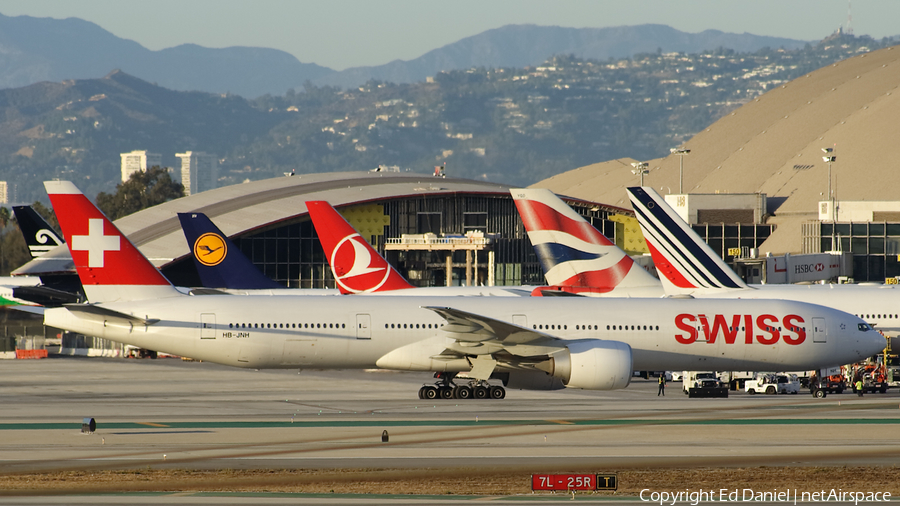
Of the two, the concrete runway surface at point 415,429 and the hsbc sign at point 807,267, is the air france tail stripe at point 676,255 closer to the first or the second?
the concrete runway surface at point 415,429

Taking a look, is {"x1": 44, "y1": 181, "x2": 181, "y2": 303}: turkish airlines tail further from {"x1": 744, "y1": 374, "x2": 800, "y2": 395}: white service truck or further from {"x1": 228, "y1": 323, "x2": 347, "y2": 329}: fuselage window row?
{"x1": 744, "y1": 374, "x2": 800, "y2": 395}: white service truck

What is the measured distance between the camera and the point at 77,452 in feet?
74.2

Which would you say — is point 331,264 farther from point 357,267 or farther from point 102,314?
point 102,314

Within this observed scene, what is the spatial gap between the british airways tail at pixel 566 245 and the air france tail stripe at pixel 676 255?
11.9ft

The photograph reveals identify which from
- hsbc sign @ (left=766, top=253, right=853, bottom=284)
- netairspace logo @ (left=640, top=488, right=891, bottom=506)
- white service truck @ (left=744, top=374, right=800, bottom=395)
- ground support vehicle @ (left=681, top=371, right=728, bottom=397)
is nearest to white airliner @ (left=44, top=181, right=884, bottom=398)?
ground support vehicle @ (left=681, top=371, right=728, bottom=397)

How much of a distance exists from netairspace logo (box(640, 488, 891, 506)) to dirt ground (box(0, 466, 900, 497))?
30cm

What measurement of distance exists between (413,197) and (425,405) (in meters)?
55.5

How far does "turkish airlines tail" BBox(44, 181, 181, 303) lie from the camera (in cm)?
3184

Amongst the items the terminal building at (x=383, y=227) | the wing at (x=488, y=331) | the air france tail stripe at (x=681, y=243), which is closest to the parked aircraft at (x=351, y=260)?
the air france tail stripe at (x=681, y=243)

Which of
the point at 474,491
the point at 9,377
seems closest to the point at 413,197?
the point at 9,377

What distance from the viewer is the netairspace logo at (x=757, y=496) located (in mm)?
17797

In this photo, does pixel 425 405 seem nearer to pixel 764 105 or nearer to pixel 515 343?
pixel 515 343


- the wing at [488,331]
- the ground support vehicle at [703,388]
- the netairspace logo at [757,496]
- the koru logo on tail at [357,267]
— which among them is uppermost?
the koru logo on tail at [357,267]

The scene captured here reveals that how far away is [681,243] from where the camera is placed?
4659cm
